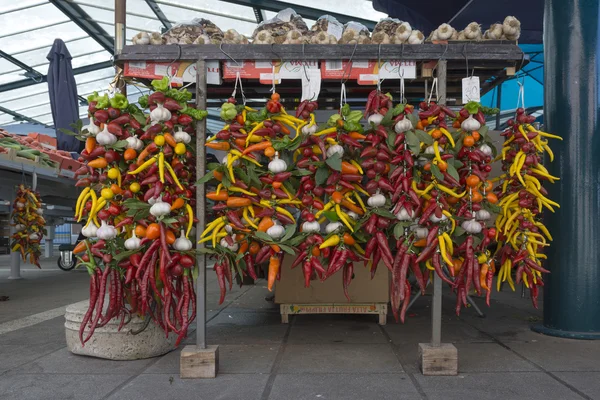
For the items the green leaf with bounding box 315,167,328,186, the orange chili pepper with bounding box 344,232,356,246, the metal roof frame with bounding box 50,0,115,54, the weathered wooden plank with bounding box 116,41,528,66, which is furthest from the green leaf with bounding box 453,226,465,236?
the metal roof frame with bounding box 50,0,115,54

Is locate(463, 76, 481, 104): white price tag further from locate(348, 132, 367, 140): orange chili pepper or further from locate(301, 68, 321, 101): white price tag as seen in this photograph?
locate(301, 68, 321, 101): white price tag

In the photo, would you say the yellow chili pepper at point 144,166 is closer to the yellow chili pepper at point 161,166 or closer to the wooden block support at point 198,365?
the yellow chili pepper at point 161,166

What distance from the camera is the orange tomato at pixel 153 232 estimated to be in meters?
3.20

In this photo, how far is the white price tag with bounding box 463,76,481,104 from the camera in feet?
11.2

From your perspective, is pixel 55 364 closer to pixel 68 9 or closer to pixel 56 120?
pixel 56 120

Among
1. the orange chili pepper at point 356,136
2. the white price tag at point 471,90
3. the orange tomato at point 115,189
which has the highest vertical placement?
the white price tag at point 471,90

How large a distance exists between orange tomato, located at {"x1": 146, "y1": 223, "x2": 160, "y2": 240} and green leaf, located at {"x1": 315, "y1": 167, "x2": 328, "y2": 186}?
1071mm

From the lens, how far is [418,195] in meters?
3.28

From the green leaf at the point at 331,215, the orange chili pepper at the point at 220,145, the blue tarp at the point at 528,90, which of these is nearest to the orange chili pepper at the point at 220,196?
the orange chili pepper at the point at 220,145

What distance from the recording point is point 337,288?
15.8ft

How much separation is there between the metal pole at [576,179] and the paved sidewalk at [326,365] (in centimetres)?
33

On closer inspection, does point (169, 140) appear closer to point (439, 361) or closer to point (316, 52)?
point (316, 52)

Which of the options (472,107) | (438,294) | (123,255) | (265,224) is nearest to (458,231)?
(438,294)

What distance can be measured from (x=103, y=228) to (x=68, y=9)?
10.4 metres
